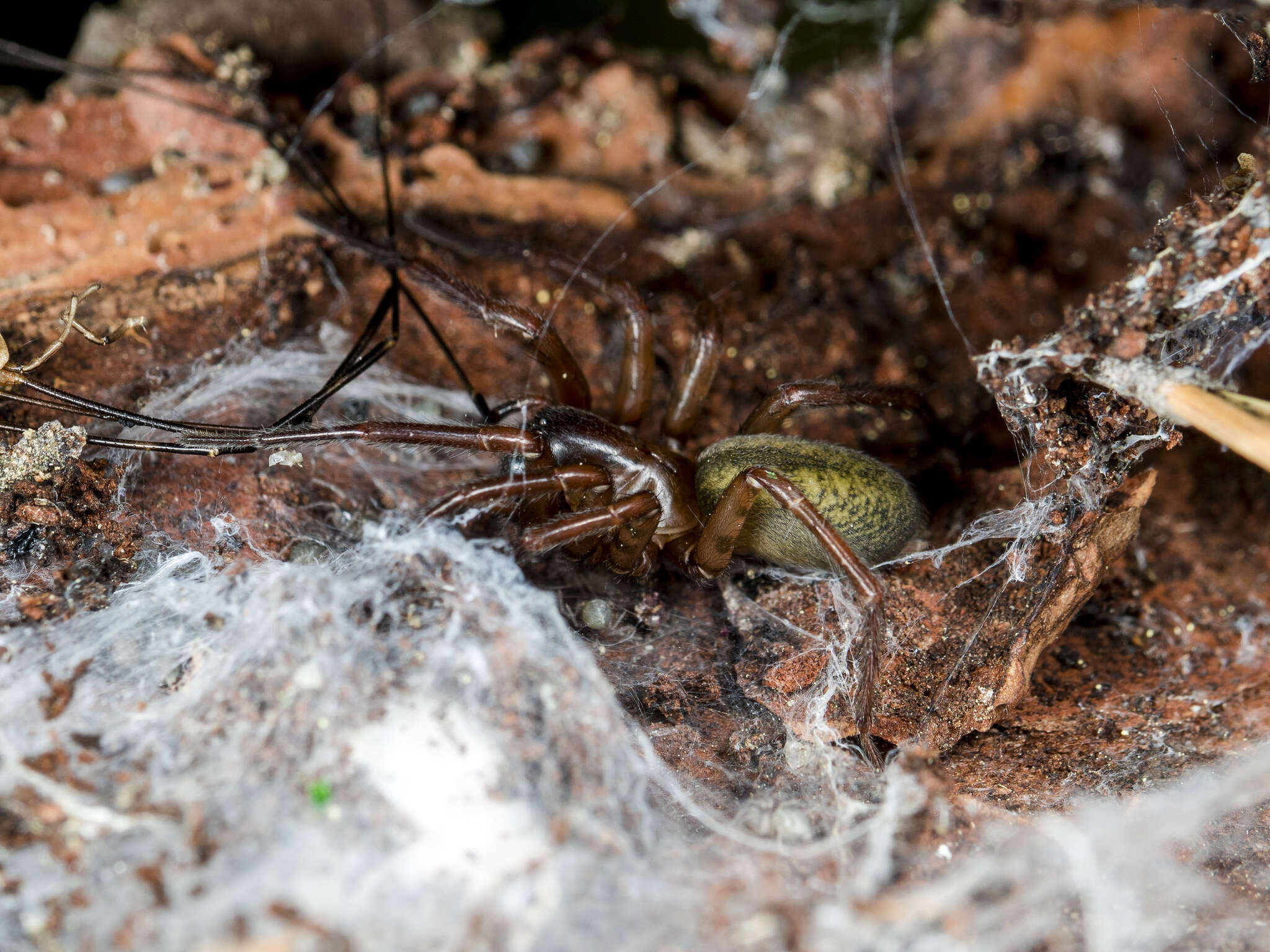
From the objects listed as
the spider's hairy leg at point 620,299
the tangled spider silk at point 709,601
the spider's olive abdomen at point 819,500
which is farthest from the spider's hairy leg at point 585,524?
the spider's hairy leg at point 620,299

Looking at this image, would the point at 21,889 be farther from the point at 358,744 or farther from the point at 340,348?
the point at 340,348

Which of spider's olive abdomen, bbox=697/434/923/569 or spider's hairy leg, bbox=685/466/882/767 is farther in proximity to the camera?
spider's olive abdomen, bbox=697/434/923/569

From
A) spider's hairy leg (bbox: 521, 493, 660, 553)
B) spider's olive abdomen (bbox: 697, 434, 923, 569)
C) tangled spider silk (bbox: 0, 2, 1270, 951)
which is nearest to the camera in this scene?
tangled spider silk (bbox: 0, 2, 1270, 951)

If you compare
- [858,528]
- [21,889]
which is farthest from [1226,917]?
[21,889]

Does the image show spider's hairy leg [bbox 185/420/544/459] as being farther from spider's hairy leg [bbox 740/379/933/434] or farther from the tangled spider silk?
spider's hairy leg [bbox 740/379/933/434]

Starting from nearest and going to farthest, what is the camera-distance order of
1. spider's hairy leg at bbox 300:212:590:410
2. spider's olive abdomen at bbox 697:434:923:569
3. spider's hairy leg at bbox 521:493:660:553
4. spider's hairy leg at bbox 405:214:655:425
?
spider's hairy leg at bbox 521:493:660:553
spider's olive abdomen at bbox 697:434:923:569
spider's hairy leg at bbox 300:212:590:410
spider's hairy leg at bbox 405:214:655:425

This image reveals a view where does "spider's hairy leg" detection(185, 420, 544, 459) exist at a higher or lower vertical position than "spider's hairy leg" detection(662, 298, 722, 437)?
A: lower

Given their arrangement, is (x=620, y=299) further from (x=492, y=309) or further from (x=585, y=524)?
(x=585, y=524)

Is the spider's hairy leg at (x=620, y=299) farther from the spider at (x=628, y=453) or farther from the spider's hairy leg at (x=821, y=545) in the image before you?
the spider's hairy leg at (x=821, y=545)

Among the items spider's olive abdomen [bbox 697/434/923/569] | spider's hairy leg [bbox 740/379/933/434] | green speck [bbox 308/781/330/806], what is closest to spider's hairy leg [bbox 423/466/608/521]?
spider's olive abdomen [bbox 697/434/923/569]
